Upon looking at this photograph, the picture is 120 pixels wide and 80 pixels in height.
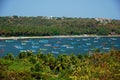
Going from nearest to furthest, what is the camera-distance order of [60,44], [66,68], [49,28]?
[66,68]
[60,44]
[49,28]

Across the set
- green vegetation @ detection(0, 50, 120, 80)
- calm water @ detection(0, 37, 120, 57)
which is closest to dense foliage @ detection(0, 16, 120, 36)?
calm water @ detection(0, 37, 120, 57)

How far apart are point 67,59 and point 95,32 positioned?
39323mm

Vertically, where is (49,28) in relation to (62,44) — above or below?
above

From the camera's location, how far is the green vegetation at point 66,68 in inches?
322

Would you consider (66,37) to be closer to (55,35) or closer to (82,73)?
(55,35)

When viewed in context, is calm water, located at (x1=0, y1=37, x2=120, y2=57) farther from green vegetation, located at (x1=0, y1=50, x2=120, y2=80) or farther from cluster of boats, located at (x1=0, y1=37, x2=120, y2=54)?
green vegetation, located at (x1=0, y1=50, x2=120, y2=80)

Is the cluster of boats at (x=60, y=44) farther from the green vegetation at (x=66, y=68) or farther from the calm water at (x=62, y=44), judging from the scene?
the green vegetation at (x=66, y=68)

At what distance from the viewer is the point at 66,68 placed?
17.4 m

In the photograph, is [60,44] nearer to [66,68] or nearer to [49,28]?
[49,28]

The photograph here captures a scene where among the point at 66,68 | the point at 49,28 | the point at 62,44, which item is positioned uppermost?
the point at 66,68

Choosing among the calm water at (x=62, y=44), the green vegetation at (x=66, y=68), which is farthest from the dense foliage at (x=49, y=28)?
the green vegetation at (x=66, y=68)

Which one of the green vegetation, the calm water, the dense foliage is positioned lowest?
the calm water

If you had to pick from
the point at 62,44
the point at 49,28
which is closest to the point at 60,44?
the point at 62,44

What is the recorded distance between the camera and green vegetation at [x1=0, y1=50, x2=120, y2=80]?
8.18 metres
